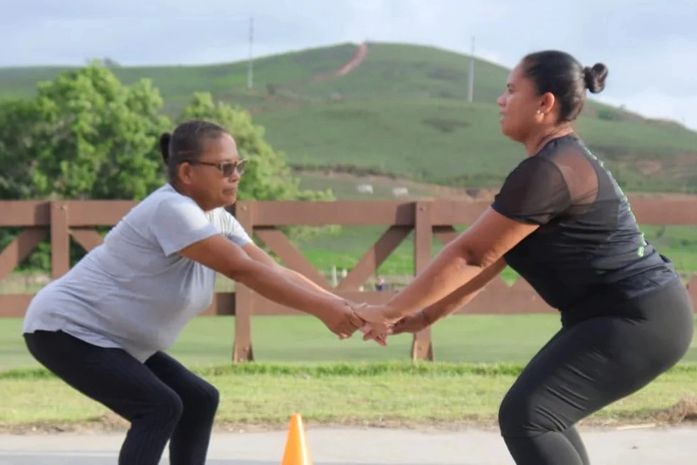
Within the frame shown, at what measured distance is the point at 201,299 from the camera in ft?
16.8

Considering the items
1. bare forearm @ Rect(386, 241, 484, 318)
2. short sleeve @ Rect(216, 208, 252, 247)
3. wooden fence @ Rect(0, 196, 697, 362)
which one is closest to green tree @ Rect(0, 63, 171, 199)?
wooden fence @ Rect(0, 196, 697, 362)

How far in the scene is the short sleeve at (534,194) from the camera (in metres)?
4.23

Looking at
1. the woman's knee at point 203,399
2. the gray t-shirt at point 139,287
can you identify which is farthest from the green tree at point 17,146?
the gray t-shirt at point 139,287

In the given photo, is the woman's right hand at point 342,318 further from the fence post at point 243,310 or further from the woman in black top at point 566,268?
the fence post at point 243,310

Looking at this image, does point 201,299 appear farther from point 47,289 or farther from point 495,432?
point 495,432

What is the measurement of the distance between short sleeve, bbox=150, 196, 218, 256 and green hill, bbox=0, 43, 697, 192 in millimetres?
57902

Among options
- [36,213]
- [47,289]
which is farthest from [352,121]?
[47,289]

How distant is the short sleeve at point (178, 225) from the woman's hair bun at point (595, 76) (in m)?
1.48

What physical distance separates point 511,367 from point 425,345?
0.94 metres

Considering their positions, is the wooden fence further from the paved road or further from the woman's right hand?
the woman's right hand

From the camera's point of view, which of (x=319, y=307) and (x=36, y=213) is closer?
(x=319, y=307)

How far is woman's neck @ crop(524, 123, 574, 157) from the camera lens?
4.46 meters

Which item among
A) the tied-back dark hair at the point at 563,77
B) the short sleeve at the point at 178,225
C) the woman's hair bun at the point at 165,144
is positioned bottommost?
the short sleeve at the point at 178,225

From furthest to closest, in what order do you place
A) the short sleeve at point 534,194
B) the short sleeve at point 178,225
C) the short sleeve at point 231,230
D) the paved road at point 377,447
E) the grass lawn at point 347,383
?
the grass lawn at point 347,383 → the paved road at point 377,447 → the short sleeve at point 231,230 → the short sleeve at point 178,225 → the short sleeve at point 534,194
